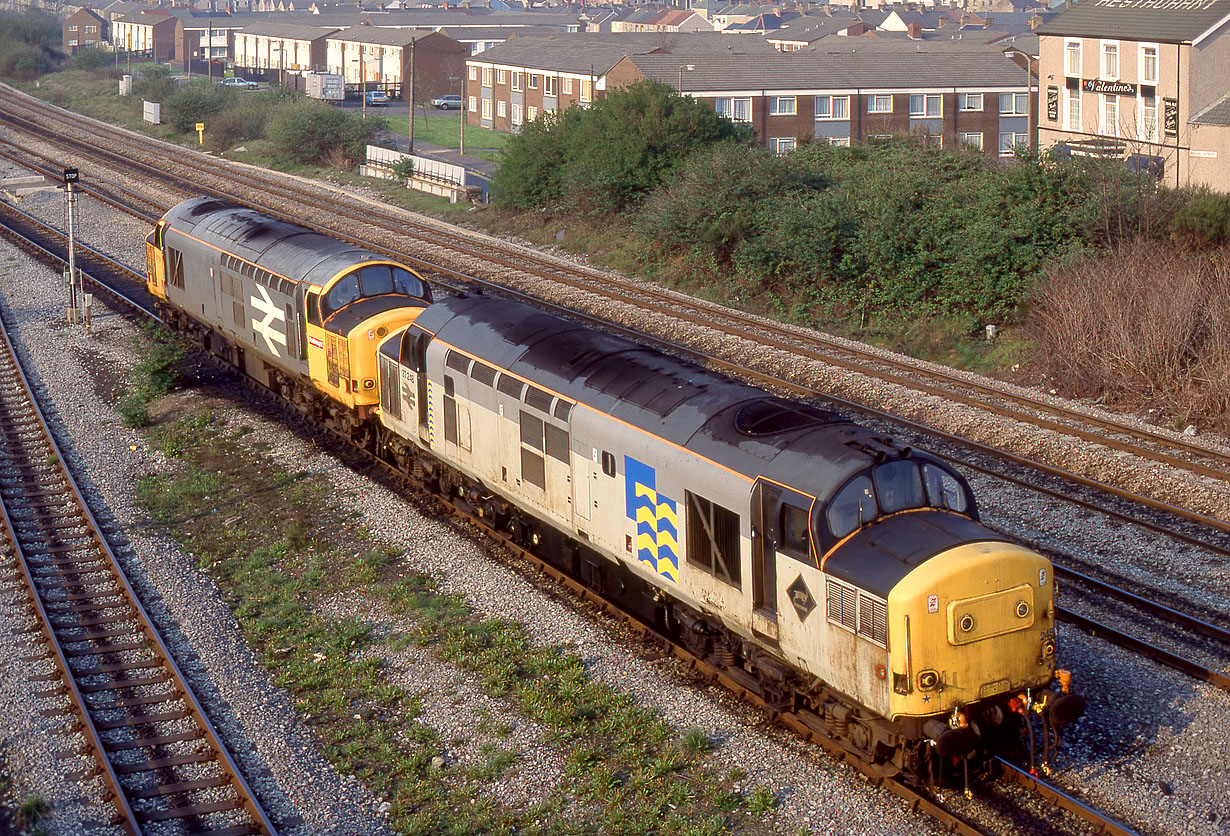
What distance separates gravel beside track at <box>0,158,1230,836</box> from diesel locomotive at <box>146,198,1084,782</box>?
0.57 meters

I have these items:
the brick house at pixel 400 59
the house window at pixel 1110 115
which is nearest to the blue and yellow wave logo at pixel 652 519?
the house window at pixel 1110 115

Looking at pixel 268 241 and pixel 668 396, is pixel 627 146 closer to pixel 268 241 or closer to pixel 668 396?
pixel 268 241

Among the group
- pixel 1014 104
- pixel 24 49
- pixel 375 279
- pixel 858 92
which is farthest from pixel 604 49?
pixel 24 49

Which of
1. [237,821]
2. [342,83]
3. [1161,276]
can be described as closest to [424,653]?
[237,821]

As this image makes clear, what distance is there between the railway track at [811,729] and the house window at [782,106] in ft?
168

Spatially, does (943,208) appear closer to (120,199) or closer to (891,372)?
(891,372)

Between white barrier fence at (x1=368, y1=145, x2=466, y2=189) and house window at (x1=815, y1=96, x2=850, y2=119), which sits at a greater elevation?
house window at (x1=815, y1=96, x2=850, y2=119)

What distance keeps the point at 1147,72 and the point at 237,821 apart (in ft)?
141

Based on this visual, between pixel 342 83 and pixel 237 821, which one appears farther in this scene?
pixel 342 83

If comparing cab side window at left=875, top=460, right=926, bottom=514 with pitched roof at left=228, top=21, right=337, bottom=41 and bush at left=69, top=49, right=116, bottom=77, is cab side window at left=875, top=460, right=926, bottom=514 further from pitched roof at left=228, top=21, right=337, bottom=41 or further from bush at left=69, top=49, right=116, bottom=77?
pitched roof at left=228, top=21, right=337, bottom=41

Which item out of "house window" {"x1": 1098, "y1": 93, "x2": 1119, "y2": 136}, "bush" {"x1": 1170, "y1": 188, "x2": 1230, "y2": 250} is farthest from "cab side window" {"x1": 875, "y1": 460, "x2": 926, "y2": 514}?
"house window" {"x1": 1098, "y1": 93, "x2": 1119, "y2": 136}

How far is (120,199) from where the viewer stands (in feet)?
160

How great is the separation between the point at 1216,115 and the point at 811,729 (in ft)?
115

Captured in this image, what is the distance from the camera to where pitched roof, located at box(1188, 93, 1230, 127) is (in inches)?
1566
